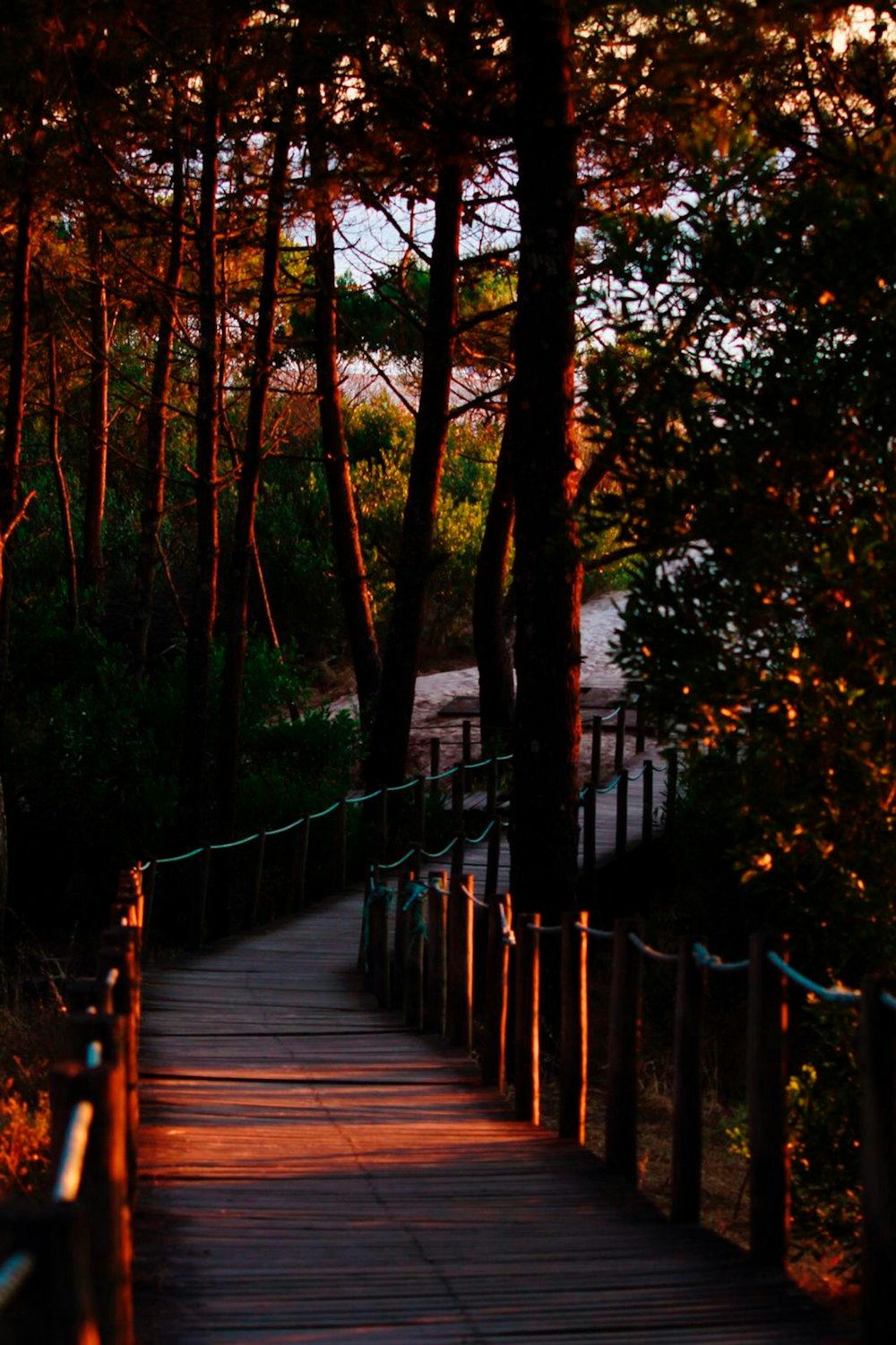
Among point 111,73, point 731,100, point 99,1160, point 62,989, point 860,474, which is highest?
point 111,73

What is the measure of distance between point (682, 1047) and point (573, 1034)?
1.69 metres

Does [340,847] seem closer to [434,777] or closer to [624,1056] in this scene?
[434,777]

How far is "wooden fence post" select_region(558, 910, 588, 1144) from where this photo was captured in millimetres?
7508

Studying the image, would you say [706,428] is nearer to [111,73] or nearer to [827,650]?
[827,650]

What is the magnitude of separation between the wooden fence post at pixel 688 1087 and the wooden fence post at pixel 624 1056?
0.63 m

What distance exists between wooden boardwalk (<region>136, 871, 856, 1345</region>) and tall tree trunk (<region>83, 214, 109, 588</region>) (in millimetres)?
14305

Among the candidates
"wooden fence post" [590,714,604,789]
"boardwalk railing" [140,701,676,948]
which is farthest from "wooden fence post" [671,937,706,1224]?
"wooden fence post" [590,714,604,789]

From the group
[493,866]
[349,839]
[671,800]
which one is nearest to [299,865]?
[493,866]

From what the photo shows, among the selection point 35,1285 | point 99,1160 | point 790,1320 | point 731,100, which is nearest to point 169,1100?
point 790,1320

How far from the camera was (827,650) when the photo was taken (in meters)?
7.52

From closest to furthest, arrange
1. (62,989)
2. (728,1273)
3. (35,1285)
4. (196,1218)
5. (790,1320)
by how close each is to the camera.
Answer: (35,1285) < (790,1320) < (728,1273) < (196,1218) < (62,989)

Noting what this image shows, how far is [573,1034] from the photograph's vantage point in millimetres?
7586

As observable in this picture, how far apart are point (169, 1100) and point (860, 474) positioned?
4.18m

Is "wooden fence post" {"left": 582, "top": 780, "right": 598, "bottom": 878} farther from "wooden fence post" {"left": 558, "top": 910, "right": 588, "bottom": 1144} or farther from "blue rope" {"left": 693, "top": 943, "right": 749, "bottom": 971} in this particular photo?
"blue rope" {"left": 693, "top": 943, "right": 749, "bottom": 971}
